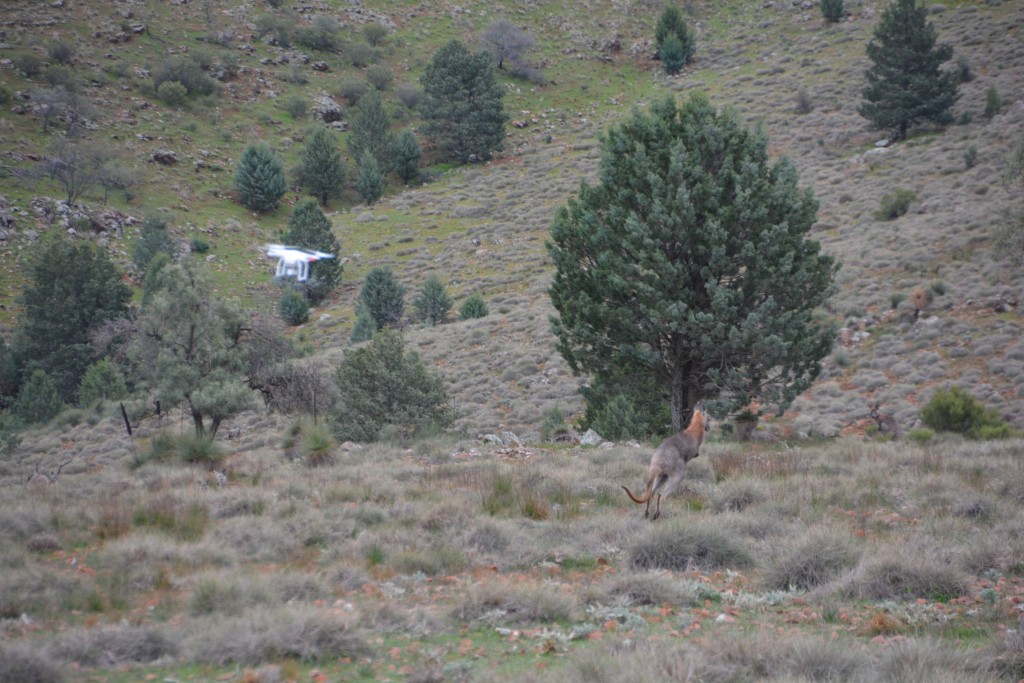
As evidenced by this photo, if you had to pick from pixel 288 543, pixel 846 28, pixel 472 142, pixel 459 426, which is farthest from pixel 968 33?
pixel 288 543

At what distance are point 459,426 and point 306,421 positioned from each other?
993 centimetres

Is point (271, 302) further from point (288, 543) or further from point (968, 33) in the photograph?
point (968, 33)

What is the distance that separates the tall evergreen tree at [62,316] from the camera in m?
41.4

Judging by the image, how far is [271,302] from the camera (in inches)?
1973

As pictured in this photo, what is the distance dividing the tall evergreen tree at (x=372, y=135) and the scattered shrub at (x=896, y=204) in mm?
40655

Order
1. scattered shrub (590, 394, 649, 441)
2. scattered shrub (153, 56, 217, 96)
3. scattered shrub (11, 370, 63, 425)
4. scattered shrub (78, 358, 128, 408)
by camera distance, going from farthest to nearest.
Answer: scattered shrub (153, 56, 217, 96)
scattered shrub (78, 358, 128, 408)
scattered shrub (11, 370, 63, 425)
scattered shrub (590, 394, 649, 441)

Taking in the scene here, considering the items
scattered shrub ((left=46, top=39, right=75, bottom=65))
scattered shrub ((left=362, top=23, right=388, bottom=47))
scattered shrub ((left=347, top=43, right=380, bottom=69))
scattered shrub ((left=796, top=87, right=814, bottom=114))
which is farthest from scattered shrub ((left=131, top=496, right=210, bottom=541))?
scattered shrub ((left=362, top=23, right=388, bottom=47))

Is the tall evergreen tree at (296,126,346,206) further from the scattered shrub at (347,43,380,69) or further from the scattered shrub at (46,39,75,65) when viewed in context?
the scattered shrub at (46,39,75,65)

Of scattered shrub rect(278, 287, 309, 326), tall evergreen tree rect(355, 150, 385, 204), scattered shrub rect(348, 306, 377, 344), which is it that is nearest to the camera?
scattered shrub rect(348, 306, 377, 344)

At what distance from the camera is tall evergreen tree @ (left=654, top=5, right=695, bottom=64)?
7512cm

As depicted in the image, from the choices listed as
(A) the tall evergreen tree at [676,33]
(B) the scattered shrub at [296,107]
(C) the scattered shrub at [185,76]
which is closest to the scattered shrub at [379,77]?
(B) the scattered shrub at [296,107]

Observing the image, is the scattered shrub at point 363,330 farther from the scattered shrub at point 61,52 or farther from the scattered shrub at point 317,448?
the scattered shrub at point 61,52

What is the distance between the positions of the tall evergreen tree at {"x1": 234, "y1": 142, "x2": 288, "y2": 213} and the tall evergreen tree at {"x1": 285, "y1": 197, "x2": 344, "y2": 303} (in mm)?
9523

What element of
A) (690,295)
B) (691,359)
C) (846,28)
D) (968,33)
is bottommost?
(691,359)
